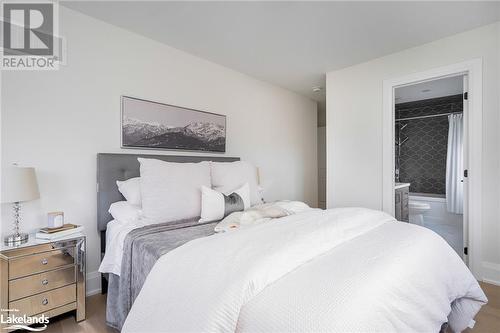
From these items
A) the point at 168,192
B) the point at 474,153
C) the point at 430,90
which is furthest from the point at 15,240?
the point at 430,90

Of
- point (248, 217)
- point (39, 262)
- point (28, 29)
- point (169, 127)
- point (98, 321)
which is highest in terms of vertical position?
point (28, 29)

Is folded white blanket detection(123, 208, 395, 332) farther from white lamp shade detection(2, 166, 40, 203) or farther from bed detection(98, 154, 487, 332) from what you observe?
white lamp shade detection(2, 166, 40, 203)

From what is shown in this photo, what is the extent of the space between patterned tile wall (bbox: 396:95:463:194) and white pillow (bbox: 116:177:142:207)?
5.25 m

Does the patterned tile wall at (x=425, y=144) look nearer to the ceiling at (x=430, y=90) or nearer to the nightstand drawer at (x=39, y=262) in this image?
the ceiling at (x=430, y=90)

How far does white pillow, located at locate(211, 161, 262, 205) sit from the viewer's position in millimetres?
2422

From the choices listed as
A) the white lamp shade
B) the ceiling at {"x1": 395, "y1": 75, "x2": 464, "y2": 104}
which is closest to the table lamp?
the white lamp shade

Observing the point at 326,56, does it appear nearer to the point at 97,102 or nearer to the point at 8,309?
the point at 97,102

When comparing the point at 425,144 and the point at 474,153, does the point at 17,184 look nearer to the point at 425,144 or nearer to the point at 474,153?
the point at 474,153

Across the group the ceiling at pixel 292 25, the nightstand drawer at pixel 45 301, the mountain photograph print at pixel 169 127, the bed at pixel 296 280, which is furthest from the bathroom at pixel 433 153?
the nightstand drawer at pixel 45 301

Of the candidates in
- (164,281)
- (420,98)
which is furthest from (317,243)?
(420,98)

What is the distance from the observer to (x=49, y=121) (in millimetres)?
2002

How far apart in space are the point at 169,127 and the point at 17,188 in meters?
1.38

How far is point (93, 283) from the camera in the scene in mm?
2217

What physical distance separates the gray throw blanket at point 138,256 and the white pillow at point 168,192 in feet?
0.41
